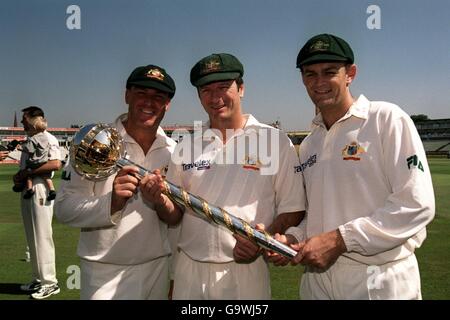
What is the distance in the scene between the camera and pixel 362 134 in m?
2.24

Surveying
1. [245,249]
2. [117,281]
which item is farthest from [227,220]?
[117,281]

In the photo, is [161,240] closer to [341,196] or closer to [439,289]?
Result: [341,196]

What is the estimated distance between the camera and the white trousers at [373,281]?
218 centimetres

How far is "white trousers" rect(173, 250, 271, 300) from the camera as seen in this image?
2459 mm

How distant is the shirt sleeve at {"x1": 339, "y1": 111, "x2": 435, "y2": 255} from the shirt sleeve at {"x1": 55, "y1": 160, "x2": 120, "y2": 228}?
53.4 inches

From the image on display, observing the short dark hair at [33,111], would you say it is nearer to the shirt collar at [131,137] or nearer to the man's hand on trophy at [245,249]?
the shirt collar at [131,137]

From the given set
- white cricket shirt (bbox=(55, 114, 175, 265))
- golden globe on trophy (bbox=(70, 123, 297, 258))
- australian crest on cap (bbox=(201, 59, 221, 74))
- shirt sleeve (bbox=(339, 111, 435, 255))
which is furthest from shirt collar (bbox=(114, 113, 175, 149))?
shirt sleeve (bbox=(339, 111, 435, 255))

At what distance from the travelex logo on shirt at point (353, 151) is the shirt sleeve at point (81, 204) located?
4.55ft

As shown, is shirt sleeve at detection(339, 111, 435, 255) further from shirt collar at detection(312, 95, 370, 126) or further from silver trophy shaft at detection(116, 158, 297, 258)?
silver trophy shaft at detection(116, 158, 297, 258)

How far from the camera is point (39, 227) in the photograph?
5148mm

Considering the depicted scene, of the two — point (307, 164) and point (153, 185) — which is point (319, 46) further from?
point (153, 185)

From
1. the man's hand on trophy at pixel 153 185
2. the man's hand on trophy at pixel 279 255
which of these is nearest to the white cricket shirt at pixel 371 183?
the man's hand on trophy at pixel 279 255
